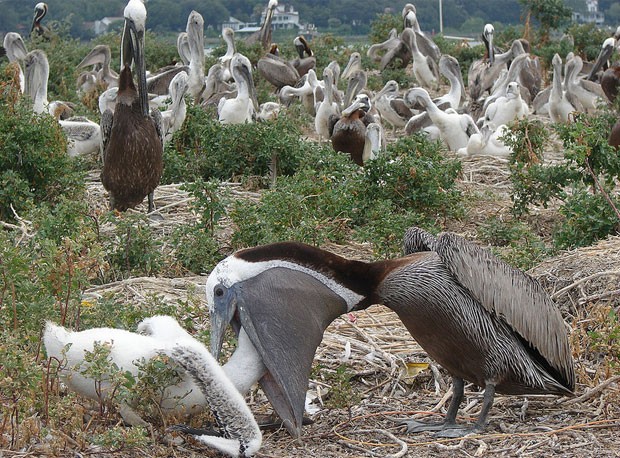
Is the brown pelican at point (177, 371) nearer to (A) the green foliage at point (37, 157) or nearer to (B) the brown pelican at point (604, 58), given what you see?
(A) the green foliage at point (37, 157)

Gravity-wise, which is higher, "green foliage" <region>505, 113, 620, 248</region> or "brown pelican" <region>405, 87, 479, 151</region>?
"green foliage" <region>505, 113, 620, 248</region>

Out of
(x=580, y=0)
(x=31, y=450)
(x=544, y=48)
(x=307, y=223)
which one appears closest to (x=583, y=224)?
(x=307, y=223)

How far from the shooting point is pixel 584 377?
458 cm

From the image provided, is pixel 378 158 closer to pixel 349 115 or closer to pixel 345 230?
A: pixel 345 230

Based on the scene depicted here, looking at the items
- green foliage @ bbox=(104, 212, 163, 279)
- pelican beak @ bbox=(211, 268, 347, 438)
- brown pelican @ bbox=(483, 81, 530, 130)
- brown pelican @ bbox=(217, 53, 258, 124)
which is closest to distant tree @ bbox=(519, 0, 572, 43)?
brown pelican @ bbox=(483, 81, 530, 130)

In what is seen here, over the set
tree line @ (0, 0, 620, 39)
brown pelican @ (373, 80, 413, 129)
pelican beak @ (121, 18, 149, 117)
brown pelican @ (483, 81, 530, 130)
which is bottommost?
tree line @ (0, 0, 620, 39)

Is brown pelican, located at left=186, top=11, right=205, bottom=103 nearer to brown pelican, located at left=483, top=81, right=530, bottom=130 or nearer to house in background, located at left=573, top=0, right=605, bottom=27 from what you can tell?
brown pelican, located at left=483, top=81, right=530, bottom=130

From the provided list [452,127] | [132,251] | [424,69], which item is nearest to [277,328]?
[132,251]

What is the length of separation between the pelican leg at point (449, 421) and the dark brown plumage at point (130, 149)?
380 centimetres

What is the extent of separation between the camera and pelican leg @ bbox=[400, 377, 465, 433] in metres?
4.19

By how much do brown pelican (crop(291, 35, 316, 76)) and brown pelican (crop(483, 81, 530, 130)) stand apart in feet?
21.2

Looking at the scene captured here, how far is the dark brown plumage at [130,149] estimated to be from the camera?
7453 mm

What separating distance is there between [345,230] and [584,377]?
9.34 feet

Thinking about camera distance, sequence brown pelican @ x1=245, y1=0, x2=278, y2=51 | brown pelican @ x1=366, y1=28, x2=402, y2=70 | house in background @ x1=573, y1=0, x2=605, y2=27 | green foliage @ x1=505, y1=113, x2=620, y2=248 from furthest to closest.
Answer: house in background @ x1=573, y1=0, x2=605, y2=27, brown pelican @ x1=245, y1=0, x2=278, y2=51, brown pelican @ x1=366, y1=28, x2=402, y2=70, green foliage @ x1=505, y1=113, x2=620, y2=248
